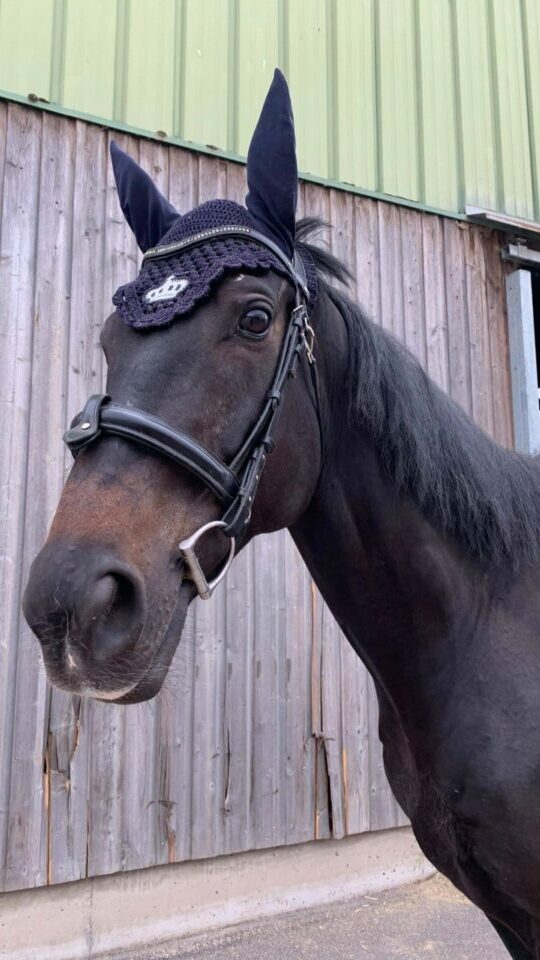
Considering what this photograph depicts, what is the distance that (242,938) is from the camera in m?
3.64

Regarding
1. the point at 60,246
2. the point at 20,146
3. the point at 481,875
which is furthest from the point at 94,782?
the point at 20,146

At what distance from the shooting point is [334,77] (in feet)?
15.8

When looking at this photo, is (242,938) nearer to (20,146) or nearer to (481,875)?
(481,875)

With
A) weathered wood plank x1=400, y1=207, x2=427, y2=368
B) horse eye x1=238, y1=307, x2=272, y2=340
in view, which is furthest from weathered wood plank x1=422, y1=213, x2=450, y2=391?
horse eye x1=238, y1=307, x2=272, y2=340

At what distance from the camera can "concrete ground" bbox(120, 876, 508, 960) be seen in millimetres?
3469

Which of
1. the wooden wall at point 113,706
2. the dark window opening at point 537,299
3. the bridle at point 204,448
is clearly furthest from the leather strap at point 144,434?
the dark window opening at point 537,299

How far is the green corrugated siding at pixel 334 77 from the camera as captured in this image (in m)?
3.94

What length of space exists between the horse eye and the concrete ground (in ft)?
10.6

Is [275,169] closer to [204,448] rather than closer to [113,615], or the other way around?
[204,448]

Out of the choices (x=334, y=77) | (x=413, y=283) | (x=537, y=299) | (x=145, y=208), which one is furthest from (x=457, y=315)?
(x=145, y=208)

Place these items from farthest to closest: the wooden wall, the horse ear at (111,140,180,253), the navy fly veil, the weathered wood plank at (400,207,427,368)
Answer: the weathered wood plank at (400,207,427,368) < the wooden wall < the horse ear at (111,140,180,253) < the navy fly veil

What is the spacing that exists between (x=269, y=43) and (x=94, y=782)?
4.53m

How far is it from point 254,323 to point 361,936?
347cm

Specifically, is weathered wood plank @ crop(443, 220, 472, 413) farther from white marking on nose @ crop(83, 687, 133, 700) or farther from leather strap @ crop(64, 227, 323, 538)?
white marking on nose @ crop(83, 687, 133, 700)
